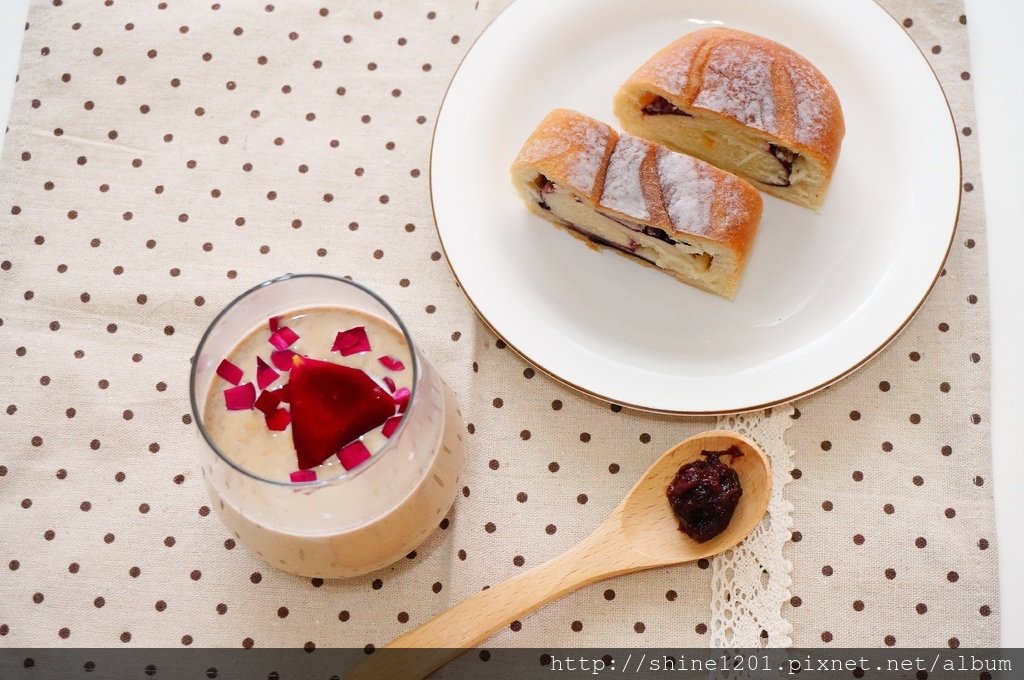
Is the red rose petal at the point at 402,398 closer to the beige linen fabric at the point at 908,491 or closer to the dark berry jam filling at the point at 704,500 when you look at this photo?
the dark berry jam filling at the point at 704,500

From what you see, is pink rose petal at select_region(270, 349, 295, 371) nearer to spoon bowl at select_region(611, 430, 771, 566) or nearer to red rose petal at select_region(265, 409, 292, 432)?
red rose petal at select_region(265, 409, 292, 432)

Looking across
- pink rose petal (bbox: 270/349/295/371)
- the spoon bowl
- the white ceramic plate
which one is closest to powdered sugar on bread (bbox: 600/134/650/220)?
the white ceramic plate

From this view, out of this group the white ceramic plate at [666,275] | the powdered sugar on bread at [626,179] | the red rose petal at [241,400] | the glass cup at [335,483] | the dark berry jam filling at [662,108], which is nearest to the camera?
the glass cup at [335,483]

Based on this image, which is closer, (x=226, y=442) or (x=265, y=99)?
(x=226, y=442)

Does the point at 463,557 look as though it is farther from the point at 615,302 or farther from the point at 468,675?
the point at 615,302

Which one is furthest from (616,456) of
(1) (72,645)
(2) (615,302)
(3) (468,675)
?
(1) (72,645)

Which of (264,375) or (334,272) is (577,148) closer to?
(334,272)

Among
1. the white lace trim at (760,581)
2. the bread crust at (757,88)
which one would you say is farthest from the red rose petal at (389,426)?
the bread crust at (757,88)
